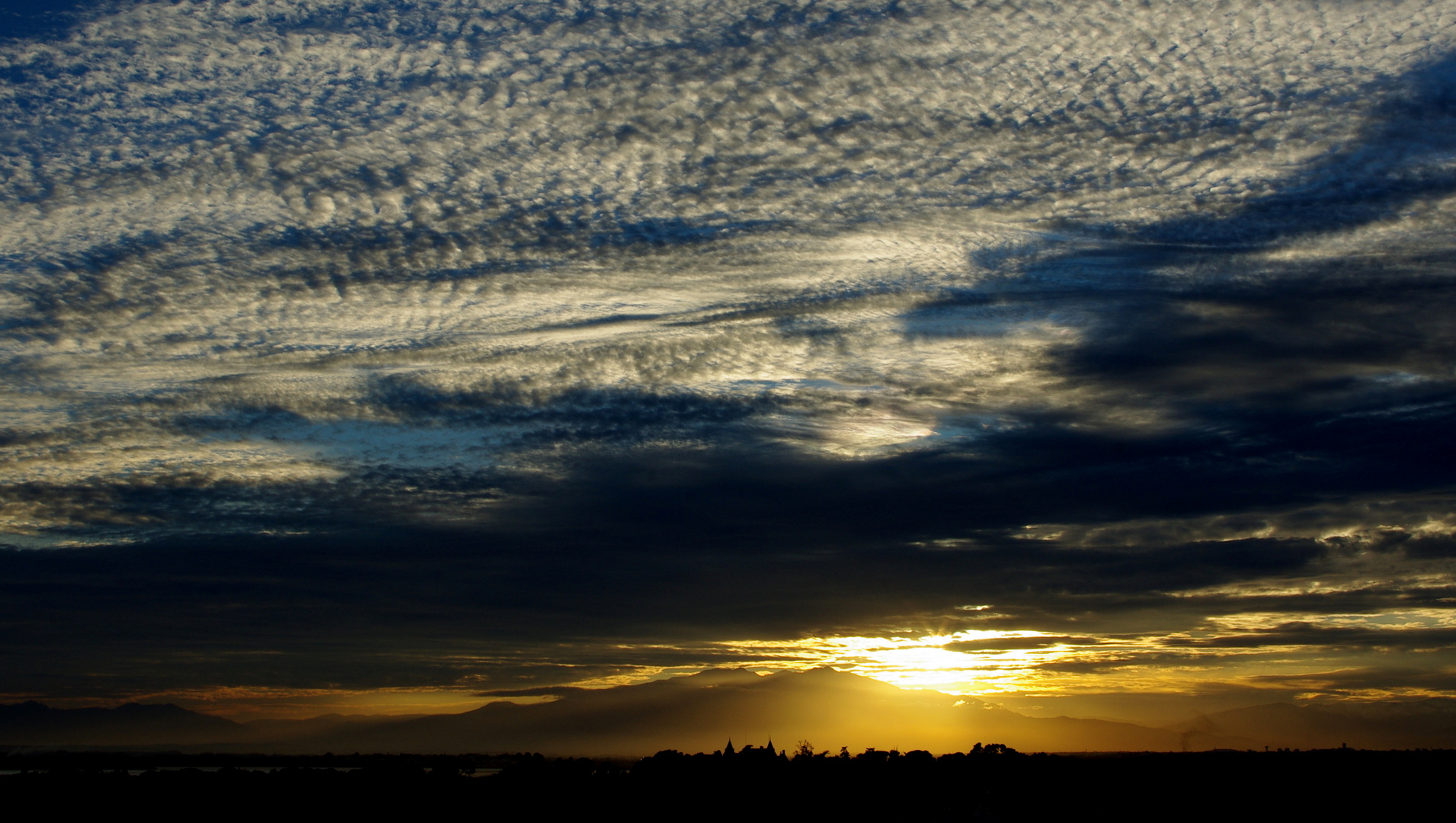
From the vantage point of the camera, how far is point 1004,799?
145625mm

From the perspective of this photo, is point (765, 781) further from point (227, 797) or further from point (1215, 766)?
point (1215, 766)

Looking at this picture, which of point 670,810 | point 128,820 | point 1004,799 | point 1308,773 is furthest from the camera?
point 1308,773

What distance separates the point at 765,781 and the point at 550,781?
34157mm

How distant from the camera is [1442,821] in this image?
116562 mm

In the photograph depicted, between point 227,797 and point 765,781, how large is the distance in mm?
74153

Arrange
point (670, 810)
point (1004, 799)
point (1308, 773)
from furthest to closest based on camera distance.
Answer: point (1308, 773)
point (1004, 799)
point (670, 810)

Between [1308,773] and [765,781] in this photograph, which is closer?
[765,781]

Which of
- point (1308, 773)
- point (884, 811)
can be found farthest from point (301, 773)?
point (1308, 773)

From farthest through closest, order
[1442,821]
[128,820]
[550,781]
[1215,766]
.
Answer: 1. [1215,766]
2. [550,781]
3. [128,820]
4. [1442,821]

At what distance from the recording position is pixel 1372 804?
131250 millimetres

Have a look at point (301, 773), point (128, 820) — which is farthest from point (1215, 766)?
point (128, 820)

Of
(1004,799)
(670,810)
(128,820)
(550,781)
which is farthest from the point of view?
(550,781)

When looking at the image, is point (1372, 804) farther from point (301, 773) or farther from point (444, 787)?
point (301, 773)

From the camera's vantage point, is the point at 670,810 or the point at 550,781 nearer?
the point at 670,810
